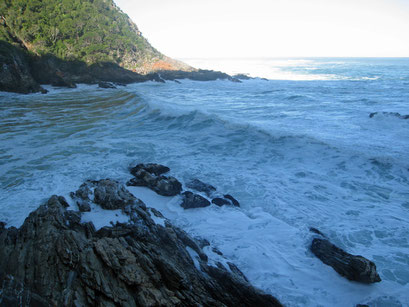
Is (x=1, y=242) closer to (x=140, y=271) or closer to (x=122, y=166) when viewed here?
(x=140, y=271)

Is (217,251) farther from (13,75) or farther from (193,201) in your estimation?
(13,75)

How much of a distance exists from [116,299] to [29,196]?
468cm

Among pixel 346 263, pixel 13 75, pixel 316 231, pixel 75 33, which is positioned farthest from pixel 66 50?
pixel 346 263

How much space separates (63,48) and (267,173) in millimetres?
36869

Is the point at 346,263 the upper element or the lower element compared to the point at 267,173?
lower

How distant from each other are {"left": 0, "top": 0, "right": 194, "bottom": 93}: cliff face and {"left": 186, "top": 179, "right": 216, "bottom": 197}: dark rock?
76.7 ft

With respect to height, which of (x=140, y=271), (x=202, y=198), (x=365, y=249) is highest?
(x=140, y=271)

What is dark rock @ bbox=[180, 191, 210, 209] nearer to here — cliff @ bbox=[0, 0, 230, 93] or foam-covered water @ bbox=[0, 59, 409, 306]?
foam-covered water @ bbox=[0, 59, 409, 306]

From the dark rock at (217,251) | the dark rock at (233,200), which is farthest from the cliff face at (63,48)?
the dark rock at (217,251)

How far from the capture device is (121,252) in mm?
3412

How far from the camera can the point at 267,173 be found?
843cm

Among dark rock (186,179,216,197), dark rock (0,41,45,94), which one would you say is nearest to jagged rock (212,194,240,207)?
dark rock (186,179,216,197)

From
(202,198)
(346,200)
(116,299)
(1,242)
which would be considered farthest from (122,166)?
(346,200)

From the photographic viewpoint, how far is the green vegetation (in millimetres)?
31031
